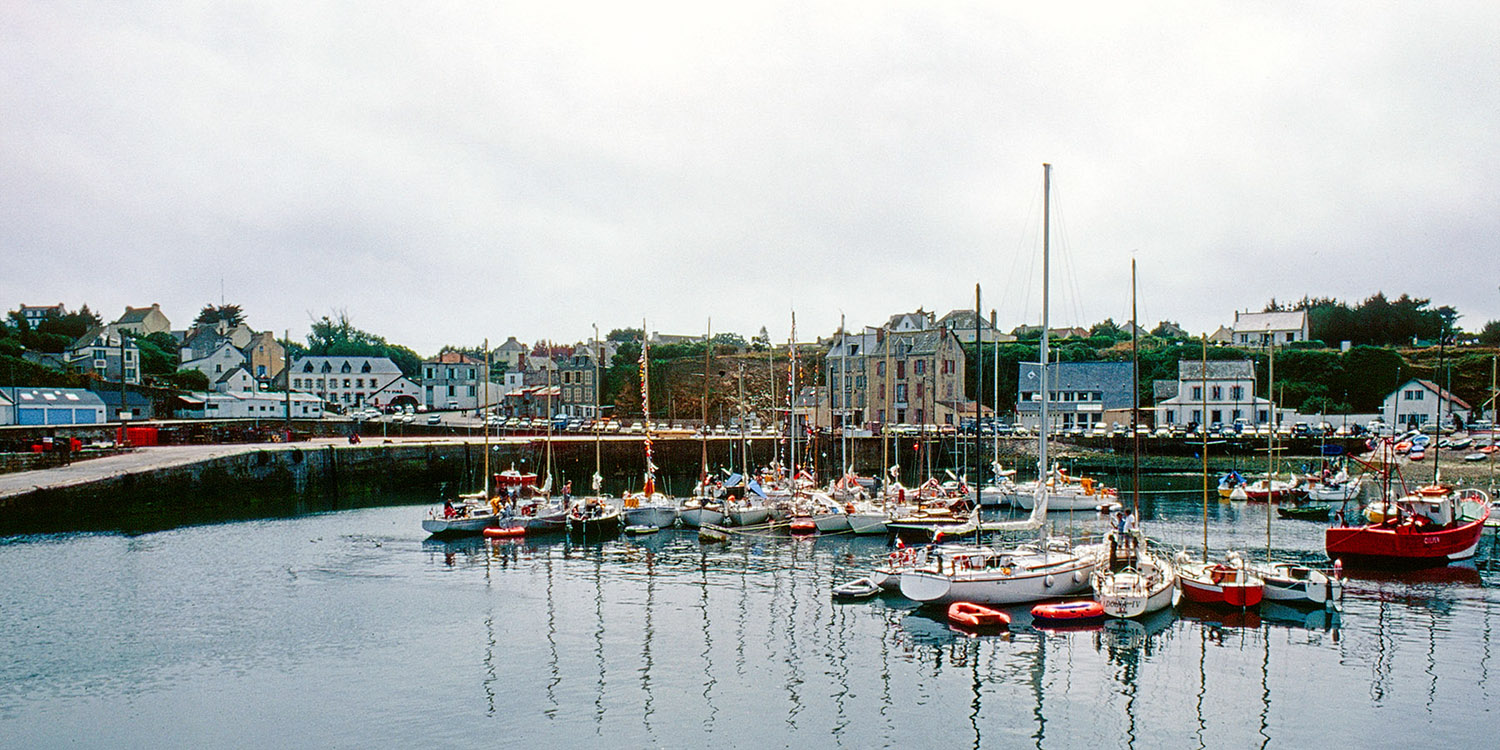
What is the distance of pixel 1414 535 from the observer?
3434cm

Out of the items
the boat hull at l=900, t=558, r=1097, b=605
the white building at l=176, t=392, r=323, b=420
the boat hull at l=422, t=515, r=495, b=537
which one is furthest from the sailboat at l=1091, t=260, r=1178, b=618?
the white building at l=176, t=392, r=323, b=420

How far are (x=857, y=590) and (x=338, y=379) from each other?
110m

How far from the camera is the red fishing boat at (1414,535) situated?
113 feet

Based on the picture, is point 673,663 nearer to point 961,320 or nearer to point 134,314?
point 961,320

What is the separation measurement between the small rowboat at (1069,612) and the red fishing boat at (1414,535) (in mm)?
14221

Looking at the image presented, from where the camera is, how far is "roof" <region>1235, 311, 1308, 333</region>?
127562 mm

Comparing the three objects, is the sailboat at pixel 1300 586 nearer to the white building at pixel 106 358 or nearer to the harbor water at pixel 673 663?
the harbor water at pixel 673 663

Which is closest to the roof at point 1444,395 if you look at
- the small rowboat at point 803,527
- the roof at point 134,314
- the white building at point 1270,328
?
the white building at point 1270,328

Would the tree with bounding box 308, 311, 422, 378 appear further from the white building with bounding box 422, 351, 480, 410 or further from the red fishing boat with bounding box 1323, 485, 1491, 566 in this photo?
the red fishing boat with bounding box 1323, 485, 1491, 566

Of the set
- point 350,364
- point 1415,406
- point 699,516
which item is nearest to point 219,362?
point 350,364

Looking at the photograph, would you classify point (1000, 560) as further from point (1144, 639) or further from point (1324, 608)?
point (1324, 608)

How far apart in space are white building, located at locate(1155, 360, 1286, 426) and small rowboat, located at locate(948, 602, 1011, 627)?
73.6 m

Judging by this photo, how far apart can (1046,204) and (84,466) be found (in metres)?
52.8

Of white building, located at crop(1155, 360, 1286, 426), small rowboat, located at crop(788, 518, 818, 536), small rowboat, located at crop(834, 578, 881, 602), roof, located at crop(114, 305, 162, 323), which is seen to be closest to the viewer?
small rowboat, located at crop(834, 578, 881, 602)
